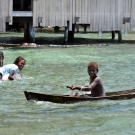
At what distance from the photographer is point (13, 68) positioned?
50.4ft

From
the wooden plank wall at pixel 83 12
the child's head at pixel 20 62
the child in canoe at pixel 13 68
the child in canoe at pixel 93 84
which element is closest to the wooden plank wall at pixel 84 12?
the wooden plank wall at pixel 83 12

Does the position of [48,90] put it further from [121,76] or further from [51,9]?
[51,9]

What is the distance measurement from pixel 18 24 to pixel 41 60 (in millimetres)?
19750

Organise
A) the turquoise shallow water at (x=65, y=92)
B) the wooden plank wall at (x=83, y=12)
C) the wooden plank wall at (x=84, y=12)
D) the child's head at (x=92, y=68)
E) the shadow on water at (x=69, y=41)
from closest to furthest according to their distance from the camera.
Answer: the turquoise shallow water at (x=65, y=92), the child's head at (x=92, y=68), the wooden plank wall at (x=83, y=12), the wooden plank wall at (x=84, y=12), the shadow on water at (x=69, y=41)

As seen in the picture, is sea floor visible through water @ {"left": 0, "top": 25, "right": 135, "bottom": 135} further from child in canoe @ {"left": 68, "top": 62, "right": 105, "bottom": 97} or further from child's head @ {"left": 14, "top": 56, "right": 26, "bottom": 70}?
child's head @ {"left": 14, "top": 56, "right": 26, "bottom": 70}

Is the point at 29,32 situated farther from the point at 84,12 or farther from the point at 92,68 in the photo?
the point at 92,68

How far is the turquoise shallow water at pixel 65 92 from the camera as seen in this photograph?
10.6 meters

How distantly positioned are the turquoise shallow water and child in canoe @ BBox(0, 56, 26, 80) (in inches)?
11.4

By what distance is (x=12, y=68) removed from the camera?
50.4ft

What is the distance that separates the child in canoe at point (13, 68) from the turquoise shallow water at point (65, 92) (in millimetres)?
290

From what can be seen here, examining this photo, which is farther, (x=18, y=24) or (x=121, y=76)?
(x=18, y=24)

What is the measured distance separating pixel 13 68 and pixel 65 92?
170 cm

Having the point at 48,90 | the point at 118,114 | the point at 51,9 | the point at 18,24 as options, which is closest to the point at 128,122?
the point at 118,114

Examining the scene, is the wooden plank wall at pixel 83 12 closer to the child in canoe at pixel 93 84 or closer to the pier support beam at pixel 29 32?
the pier support beam at pixel 29 32
